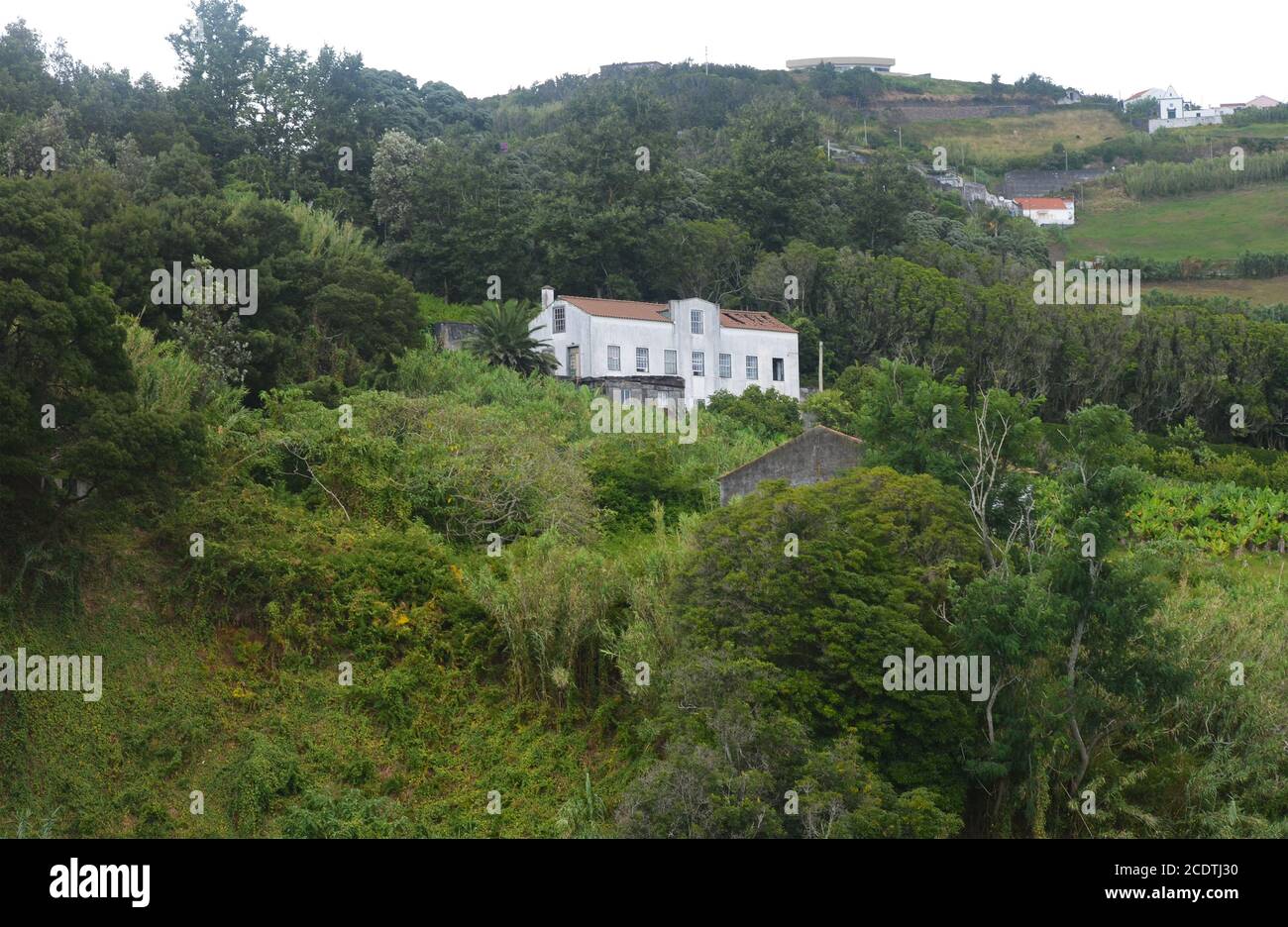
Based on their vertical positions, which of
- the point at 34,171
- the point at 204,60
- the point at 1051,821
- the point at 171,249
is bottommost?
the point at 1051,821

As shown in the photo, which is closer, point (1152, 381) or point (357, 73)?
point (1152, 381)

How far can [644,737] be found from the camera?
2338 centimetres

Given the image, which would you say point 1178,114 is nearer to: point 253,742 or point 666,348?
point 666,348

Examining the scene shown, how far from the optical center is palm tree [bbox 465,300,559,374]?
135 feet

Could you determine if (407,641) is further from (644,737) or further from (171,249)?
(171,249)

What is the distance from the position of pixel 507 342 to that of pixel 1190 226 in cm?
5780

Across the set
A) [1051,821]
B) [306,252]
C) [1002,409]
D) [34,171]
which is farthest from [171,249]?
[1051,821]

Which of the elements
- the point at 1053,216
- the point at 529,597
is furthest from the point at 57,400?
the point at 1053,216

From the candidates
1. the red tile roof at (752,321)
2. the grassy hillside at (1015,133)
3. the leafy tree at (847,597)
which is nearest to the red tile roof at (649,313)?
the red tile roof at (752,321)

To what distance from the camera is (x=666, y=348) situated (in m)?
43.8

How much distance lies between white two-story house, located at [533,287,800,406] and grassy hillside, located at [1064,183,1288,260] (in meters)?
40.8

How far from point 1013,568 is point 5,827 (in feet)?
52.0

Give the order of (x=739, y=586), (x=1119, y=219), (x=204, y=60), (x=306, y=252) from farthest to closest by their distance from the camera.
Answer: (x=1119, y=219) < (x=204, y=60) < (x=306, y=252) < (x=739, y=586)

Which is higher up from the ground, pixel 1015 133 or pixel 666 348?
pixel 1015 133
